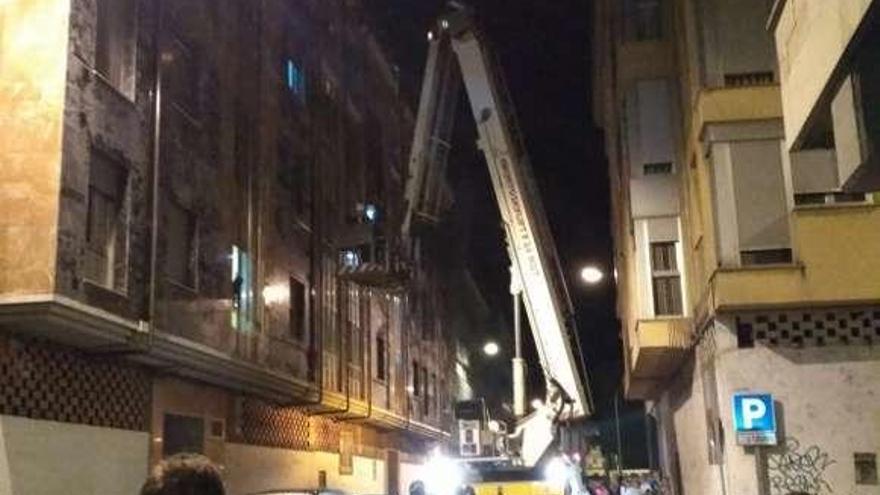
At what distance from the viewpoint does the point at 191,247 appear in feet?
55.8

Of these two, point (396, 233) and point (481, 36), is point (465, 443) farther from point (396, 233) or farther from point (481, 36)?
point (481, 36)

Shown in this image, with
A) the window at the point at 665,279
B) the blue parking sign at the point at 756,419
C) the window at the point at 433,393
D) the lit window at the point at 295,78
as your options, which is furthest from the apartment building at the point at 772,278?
the window at the point at 433,393

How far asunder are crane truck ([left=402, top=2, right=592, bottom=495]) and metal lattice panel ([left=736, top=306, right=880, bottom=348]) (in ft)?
16.1

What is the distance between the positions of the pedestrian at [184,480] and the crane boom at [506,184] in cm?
1610

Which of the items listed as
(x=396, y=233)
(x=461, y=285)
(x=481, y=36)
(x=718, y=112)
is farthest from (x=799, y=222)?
(x=461, y=285)

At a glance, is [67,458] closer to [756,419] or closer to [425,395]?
[756,419]

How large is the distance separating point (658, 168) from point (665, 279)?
212 centimetres

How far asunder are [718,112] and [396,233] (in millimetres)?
8832

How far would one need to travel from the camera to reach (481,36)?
818 inches

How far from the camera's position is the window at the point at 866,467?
47.2 feet

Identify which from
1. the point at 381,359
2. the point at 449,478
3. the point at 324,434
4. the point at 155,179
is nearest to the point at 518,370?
the point at 449,478

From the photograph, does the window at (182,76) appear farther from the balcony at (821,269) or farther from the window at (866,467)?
the window at (866,467)

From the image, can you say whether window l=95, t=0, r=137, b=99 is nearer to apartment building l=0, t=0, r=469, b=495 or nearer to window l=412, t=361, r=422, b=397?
apartment building l=0, t=0, r=469, b=495

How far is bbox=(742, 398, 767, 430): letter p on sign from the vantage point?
14.5 metres
